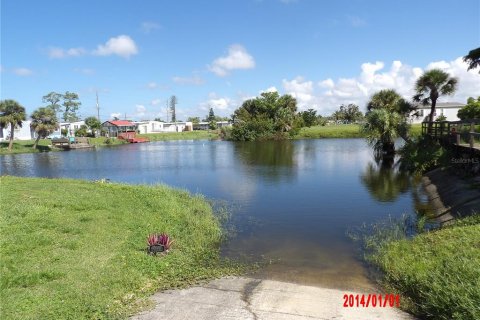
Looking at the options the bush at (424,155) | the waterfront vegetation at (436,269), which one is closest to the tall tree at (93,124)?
the bush at (424,155)

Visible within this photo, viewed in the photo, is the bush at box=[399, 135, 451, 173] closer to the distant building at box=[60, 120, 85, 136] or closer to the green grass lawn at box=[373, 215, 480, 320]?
the green grass lawn at box=[373, 215, 480, 320]

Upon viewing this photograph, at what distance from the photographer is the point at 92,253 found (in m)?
9.86

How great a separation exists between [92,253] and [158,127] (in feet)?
420

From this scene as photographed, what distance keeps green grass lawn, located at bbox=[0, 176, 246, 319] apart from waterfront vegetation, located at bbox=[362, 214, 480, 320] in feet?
14.8

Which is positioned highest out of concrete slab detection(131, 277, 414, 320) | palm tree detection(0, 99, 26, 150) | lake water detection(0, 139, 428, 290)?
palm tree detection(0, 99, 26, 150)

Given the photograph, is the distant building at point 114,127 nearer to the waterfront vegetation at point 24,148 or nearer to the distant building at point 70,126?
the distant building at point 70,126

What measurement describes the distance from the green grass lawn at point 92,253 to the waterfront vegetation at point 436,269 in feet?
14.8

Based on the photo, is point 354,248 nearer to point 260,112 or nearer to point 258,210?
point 258,210

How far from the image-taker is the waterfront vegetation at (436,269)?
701cm

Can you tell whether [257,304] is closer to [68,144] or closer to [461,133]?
[461,133]

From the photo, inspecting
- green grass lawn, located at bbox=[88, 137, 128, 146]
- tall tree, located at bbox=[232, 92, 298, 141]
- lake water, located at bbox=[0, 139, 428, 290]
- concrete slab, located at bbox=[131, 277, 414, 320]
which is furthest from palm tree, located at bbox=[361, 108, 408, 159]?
green grass lawn, located at bbox=[88, 137, 128, 146]

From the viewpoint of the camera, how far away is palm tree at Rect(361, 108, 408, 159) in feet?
126

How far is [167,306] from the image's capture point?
7.90 metres

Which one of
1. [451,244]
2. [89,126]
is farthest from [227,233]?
[89,126]
